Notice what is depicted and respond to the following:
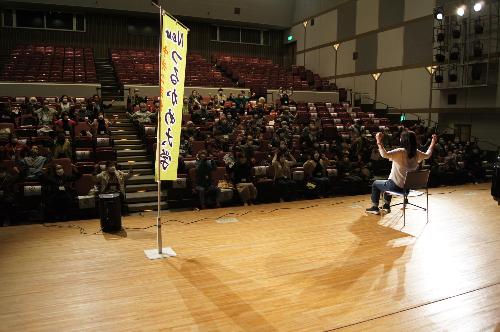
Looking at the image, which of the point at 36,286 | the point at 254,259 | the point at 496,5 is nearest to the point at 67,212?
the point at 36,286

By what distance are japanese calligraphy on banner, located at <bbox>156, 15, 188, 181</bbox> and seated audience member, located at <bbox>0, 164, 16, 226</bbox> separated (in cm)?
318

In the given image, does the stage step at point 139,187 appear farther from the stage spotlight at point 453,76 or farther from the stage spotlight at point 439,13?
the stage spotlight at point 439,13

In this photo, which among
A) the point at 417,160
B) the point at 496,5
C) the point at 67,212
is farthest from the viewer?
the point at 496,5

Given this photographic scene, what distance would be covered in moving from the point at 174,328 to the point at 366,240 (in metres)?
3.07

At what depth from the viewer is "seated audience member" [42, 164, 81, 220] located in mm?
6477

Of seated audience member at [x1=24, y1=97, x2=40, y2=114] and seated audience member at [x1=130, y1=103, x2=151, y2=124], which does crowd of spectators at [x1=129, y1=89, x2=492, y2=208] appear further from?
seated audience member at [x1=24, y1=97, x2=40, y2=114]

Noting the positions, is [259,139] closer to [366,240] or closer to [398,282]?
[366,240]

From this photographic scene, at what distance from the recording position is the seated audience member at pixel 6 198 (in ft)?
20.6

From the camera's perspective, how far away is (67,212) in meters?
6.55

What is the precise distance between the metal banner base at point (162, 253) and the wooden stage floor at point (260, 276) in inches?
4.0

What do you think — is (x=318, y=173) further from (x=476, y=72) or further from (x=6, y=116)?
(x=6, y=116)

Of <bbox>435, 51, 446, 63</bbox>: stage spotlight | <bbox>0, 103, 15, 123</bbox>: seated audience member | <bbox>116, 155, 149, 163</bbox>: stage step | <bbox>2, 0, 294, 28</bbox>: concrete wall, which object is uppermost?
<bbox>2, 0, 294, 28</bbox>: concrete wall

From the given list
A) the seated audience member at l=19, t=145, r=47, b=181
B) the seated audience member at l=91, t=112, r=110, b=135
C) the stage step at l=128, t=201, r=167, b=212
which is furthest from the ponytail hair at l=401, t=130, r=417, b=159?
the seated audience member at l=91, t=112, r=110, b=135

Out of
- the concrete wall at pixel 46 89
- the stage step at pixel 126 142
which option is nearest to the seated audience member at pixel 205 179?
the stage step at pixel 126 142
